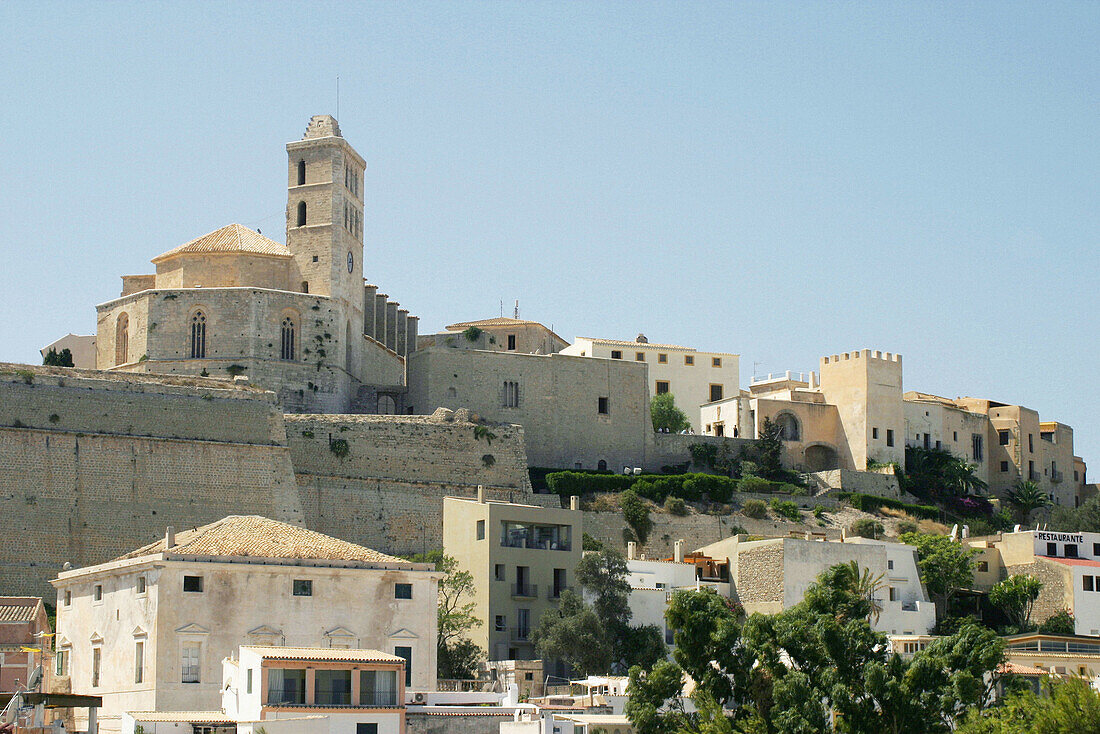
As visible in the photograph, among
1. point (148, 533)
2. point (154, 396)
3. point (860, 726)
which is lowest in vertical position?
point (860, 726)

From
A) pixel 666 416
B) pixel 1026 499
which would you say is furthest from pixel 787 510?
pixel 1026 499

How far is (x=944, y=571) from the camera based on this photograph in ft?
173

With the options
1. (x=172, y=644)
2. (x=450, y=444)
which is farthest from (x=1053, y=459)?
(x=172, y=644)

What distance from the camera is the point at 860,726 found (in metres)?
31.3

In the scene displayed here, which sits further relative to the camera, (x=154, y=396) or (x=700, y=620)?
(x=154, y=396)

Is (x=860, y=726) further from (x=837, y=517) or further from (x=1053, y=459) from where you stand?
(x=1053, y=459)

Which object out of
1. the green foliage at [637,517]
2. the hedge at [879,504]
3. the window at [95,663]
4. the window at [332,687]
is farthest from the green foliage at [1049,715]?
the hedge at [879,504]

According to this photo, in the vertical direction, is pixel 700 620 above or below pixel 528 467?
below

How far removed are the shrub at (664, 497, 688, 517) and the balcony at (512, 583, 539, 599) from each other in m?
14.8

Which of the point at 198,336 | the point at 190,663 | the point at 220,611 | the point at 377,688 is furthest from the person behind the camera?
the point at 198,336

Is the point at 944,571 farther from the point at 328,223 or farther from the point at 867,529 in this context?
the point at 328,223

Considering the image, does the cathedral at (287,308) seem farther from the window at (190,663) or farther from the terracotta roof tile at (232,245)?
the window at (190,663)

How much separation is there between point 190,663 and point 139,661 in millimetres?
1214

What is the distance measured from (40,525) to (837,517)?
30.2 m
